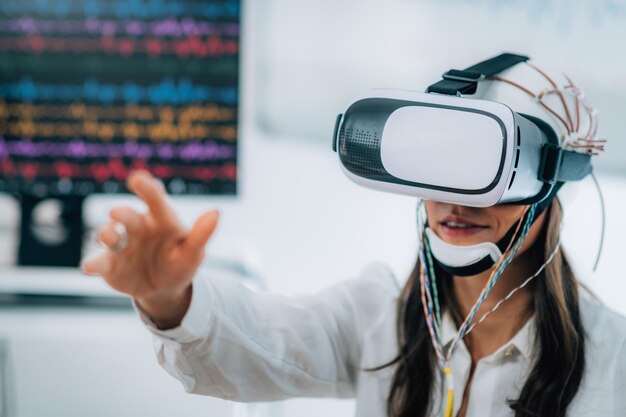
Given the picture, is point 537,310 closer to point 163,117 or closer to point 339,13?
point 339,13

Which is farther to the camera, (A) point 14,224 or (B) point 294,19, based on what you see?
(A) point 14,224

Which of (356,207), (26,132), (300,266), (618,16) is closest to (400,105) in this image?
(618,16)

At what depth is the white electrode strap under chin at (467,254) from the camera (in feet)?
3.20

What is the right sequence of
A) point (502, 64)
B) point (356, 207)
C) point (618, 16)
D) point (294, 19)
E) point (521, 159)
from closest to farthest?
point (521, 159)
point (502, 64)
point (618, 16)
point (356, 207)
point (294, 19)

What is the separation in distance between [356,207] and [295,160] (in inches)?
9.9

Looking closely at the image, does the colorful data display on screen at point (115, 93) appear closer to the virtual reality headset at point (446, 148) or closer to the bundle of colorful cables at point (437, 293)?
the bundle of colorful cables at point (437, 293)

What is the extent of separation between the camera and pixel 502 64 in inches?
39.2

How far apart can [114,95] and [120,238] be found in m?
1.24

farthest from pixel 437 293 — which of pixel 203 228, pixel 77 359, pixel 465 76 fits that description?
pixel 77 359

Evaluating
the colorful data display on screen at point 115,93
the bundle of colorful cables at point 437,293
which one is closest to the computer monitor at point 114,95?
the colorful data display on screen at point 115,93

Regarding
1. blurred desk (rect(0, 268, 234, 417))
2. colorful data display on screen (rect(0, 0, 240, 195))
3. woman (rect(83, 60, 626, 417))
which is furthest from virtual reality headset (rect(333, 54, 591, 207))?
colorful data display on screen (rect(0, 0, 240, 195))

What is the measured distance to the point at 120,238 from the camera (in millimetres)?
750

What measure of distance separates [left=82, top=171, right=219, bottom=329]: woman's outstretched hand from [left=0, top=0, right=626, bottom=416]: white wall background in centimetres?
75

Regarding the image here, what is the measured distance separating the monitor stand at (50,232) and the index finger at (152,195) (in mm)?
1171
